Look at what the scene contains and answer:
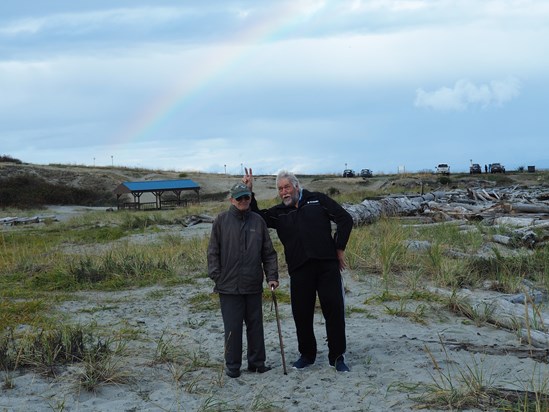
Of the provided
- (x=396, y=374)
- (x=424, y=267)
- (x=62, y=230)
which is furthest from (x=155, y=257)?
(x=62, y=230)

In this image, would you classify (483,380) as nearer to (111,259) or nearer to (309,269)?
(309,269)

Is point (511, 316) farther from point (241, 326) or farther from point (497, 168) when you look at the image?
point (497, 168)

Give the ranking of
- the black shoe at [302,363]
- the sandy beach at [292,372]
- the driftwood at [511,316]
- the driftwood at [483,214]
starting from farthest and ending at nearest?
1. the driftwood at [483,214]
2. the driftwood at [511,316]
3. the black shoe at [302,363]
4. the sandy beach at [292,372]

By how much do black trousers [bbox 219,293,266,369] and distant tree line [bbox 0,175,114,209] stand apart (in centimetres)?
4362

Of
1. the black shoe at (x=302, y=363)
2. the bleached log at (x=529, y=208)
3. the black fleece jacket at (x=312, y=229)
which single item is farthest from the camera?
the bleached log at (x=529, y=208)

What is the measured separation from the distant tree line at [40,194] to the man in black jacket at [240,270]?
143 ft

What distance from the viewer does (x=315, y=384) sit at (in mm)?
5387

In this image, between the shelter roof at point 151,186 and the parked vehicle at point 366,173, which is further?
the parked vehicle at point 366,173

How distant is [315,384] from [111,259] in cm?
764

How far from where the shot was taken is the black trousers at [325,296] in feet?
18.6

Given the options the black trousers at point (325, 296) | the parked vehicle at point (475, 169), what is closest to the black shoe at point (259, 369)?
the black trousers at point (325, 296)

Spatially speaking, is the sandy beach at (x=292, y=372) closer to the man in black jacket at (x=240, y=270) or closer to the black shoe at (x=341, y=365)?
the black shoe at (x=341, y=365)

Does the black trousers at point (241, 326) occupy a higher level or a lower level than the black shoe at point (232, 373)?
higher

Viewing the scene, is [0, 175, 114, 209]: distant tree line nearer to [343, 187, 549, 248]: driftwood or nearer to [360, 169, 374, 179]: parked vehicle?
[360, 169, 374, 179]: parked vehicle
